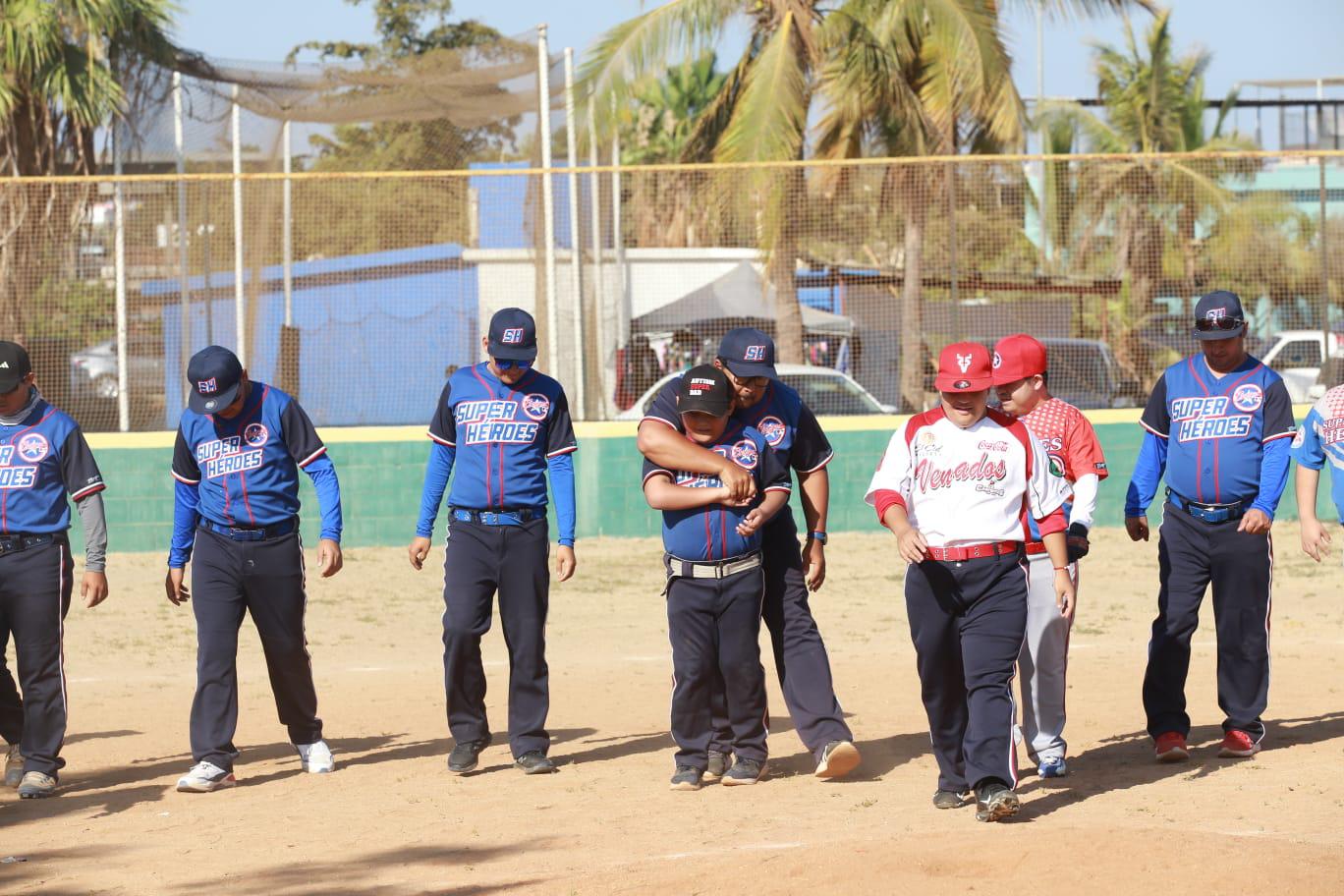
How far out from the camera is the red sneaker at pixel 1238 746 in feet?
22.5

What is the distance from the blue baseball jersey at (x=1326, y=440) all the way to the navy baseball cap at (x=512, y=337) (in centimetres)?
320

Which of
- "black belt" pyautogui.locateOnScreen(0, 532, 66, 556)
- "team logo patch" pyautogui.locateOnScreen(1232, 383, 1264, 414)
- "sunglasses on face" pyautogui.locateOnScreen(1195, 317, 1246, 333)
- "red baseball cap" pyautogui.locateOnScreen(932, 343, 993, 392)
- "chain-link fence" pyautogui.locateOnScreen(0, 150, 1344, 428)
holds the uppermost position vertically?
"chain-link fence" pyautogui.locateOnScreen(0, 150, 1344, 428)

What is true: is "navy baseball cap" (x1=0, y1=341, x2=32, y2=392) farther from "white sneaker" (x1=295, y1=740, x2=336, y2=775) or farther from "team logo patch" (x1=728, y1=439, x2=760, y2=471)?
"team logo patch" (x1=728, y1=439, x2=760, y2=471)

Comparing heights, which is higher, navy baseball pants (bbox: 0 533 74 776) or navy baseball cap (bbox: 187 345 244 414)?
navy baseball cap (bbox: 187 345 244 414)

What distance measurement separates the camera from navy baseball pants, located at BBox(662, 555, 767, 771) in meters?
6.53

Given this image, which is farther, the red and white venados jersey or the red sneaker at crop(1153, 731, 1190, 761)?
the red sneaker at crop(1153, 731, 1190, 761)

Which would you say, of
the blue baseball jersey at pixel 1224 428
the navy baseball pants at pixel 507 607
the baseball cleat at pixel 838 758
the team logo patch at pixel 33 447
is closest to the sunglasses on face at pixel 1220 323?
the blue baseball jersey at pixel 1224 428

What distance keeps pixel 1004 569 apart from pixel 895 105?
52.6ft

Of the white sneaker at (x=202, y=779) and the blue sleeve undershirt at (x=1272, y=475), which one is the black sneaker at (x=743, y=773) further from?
the blue sleeve undershirt at (x=1272, y=475)

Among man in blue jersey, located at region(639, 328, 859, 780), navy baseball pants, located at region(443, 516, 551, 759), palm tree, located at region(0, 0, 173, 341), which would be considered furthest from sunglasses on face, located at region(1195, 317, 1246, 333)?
palm tree, located at region(0, 0, 173, 341)

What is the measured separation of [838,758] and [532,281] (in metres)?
8.43

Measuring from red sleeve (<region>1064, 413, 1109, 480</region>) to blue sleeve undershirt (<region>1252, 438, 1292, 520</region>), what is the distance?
2.18 feet

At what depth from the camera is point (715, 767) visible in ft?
22.2

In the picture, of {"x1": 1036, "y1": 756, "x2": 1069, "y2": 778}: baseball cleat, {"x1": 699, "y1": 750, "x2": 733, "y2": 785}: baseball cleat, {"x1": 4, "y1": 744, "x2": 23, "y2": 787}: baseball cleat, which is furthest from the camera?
{"x1": 4, "y1": 744, "x2": 23, "y2": 787}: baseball cleat
